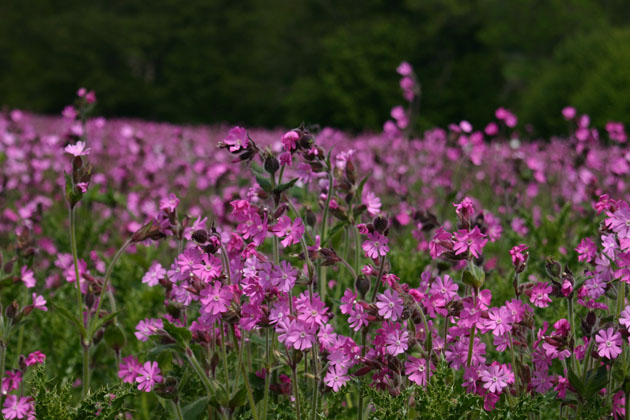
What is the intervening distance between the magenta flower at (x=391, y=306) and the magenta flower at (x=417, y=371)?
21 cm

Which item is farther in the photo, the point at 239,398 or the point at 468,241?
the point at 239,398

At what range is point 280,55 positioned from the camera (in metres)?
32.1

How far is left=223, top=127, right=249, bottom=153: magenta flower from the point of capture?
177 cm

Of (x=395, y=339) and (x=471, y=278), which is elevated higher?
(x=471, y=278)

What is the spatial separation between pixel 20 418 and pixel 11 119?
14.6ft

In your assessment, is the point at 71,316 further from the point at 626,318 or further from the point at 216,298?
the point at 626,318

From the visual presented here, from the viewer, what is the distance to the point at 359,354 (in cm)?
187

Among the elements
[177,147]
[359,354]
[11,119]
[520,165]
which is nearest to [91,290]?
[359,354]

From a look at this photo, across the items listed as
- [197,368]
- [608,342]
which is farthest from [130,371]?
[608,342]

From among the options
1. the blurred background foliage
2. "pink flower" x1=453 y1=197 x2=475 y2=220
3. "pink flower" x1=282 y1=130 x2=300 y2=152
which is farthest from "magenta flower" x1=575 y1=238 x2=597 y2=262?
the blurred background foliage

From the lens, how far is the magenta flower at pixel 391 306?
1672 mm

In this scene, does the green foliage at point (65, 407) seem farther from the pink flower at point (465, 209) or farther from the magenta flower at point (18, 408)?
the pink flower at point (465, 209)

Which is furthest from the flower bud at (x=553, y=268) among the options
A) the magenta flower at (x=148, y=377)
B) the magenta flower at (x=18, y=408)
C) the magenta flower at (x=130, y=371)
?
the magenta flower at (x=18, y=408)

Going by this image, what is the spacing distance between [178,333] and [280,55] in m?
31.4
